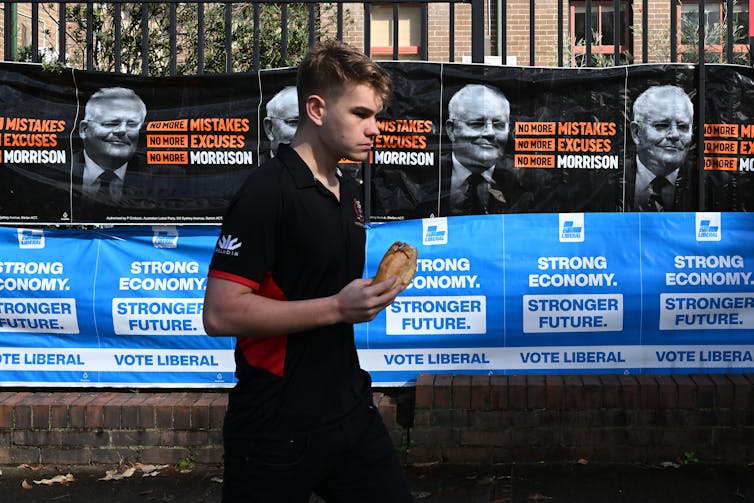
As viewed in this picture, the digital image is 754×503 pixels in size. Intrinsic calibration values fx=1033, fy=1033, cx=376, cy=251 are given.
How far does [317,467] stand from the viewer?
2.89m

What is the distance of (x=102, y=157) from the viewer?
652cm

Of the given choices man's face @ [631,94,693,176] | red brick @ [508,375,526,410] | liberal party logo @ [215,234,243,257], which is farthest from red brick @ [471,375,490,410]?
liberal party logo @ [215,234,243,257]

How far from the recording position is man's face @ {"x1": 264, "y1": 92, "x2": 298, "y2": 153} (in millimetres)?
6430

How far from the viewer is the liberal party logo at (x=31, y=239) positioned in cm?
636

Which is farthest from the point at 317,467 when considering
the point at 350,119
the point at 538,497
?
the point at 538,497

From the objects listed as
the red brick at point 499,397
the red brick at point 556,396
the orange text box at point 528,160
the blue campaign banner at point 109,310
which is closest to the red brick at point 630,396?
the red brick at point 556,396

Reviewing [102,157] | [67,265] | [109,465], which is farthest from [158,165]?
[109,465]

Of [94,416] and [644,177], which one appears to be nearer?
[94,416]

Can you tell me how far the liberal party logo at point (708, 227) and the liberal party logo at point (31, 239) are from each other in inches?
157

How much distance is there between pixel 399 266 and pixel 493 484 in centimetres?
306

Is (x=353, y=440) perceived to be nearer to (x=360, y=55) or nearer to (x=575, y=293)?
(x=360, y=55)

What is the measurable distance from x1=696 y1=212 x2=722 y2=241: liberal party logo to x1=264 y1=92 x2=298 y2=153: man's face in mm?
2523

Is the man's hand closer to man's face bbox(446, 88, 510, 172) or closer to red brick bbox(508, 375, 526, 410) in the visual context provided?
red brick bbox(508, 375, 526, 410)

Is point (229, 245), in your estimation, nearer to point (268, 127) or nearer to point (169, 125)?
point (268, 127)
